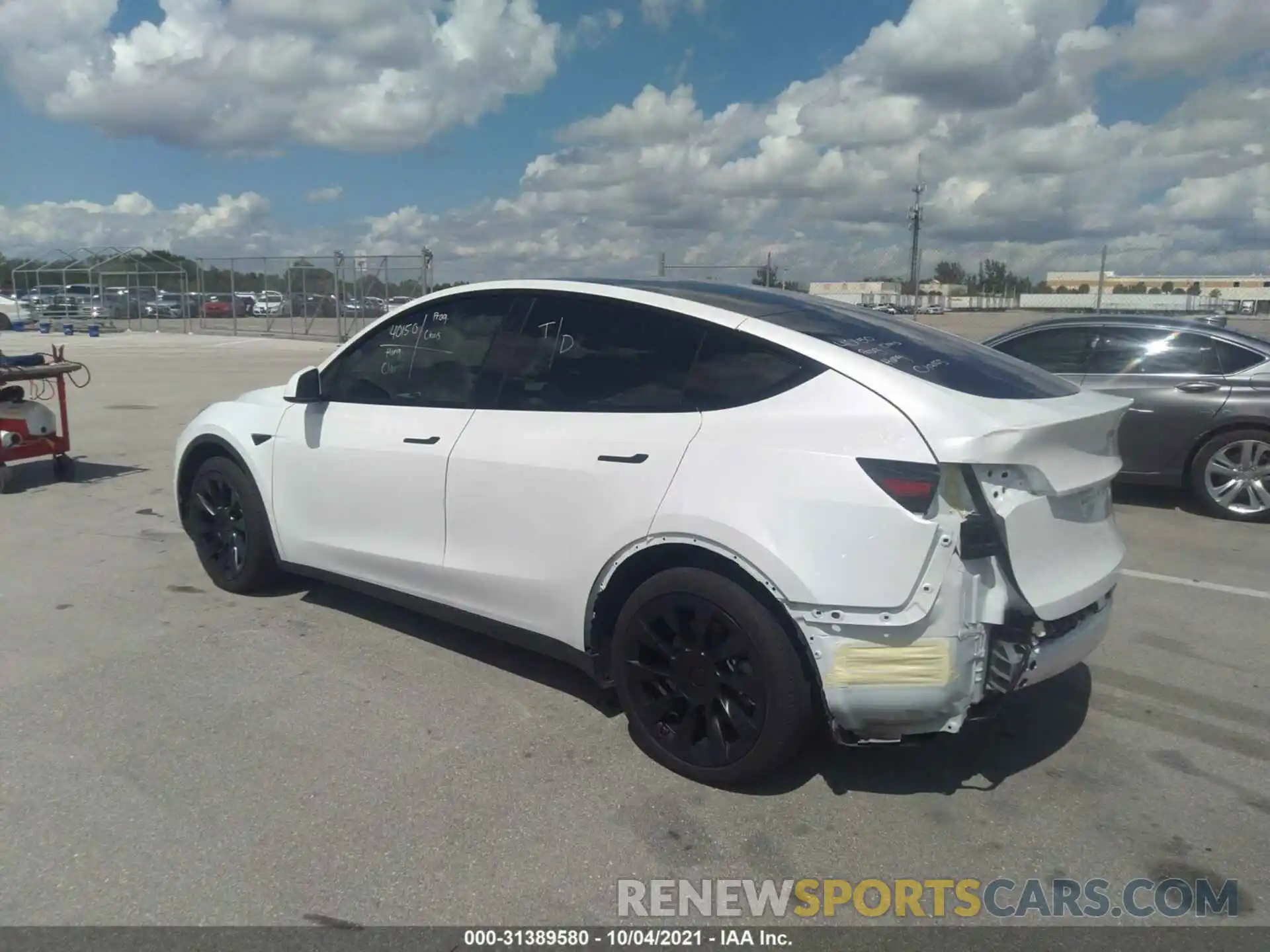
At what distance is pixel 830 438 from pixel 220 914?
2.28 metres

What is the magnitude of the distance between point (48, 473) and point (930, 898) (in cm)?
890

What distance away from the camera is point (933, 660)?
10.1 ft

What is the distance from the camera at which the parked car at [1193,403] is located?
7.78 metres

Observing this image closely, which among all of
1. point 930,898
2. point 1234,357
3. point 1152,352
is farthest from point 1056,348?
point 930,898

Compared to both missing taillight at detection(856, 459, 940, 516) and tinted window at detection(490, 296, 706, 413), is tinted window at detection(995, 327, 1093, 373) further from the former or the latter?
missing taillight at detection(856, 459, 940, 516)

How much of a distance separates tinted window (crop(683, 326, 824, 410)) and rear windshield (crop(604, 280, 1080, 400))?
16cm

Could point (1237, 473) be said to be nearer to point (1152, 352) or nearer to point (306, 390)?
point (1152, 352)

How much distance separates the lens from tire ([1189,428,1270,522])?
778 cm

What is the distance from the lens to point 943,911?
2895mm

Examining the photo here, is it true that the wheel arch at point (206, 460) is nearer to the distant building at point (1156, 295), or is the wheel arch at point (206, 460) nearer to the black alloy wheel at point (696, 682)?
the black alloy wheel at point (696, 682)

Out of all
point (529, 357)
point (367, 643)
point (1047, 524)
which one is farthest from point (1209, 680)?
point (367, 643)

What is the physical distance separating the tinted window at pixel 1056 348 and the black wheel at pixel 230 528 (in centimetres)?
639

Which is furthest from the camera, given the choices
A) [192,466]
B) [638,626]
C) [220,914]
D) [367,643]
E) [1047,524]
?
[192,466]

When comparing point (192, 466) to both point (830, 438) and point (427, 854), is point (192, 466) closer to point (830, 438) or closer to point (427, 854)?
point (427, 854)
